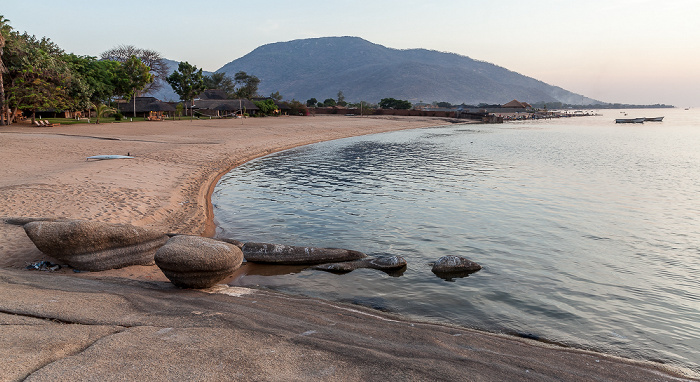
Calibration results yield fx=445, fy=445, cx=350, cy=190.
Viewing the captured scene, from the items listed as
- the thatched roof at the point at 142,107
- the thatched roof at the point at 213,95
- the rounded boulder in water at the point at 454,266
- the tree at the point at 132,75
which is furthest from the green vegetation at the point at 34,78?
the thatched roof at the point at 213,95

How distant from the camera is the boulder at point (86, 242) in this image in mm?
9094

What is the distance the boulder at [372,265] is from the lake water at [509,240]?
240 millimetres

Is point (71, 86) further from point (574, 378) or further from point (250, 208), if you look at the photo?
point (574, 378)

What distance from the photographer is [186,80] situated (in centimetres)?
7725

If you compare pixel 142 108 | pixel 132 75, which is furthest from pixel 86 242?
pixel 142 108

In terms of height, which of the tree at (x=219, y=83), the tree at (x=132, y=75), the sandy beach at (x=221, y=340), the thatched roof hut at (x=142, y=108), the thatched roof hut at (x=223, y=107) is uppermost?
the tree at (x=219, y=83)

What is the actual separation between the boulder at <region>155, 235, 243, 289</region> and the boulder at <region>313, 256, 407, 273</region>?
2.71 meters

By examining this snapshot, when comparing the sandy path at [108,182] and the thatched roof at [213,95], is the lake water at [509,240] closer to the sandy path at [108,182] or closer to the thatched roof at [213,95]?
the sandy path at [108,182]

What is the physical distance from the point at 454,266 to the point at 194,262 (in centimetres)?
603

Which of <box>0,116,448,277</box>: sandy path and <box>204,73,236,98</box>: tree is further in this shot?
<box>204,73,236,98</box>: tree

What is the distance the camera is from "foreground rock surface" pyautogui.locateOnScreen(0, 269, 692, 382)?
4691 millimetres

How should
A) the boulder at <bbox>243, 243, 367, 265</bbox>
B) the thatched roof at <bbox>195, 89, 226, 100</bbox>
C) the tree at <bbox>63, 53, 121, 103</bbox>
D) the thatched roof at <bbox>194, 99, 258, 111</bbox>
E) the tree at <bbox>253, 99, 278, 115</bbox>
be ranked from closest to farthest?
the boulder at <bbox>243, 243, 367, 265</bbox>
the tree at <bbox>63, 53, 121, 103</bbox>
the thatched roof at <bbox>194, 99, 258, 111</bbox>
the tree at <bbox>253, 99, 278, 115</bbox>
the thatched roof at <bbox>195, 89, 226, 100</bbox>

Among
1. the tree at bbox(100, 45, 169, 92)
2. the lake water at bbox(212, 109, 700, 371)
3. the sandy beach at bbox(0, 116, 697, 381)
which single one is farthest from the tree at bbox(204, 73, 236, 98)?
the sandy beach at bbox(0, 116, 697, 381)

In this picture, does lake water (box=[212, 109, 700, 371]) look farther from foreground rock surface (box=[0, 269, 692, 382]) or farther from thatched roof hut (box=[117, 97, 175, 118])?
thatched roof hut (box=[117, 97, 175, 118])
